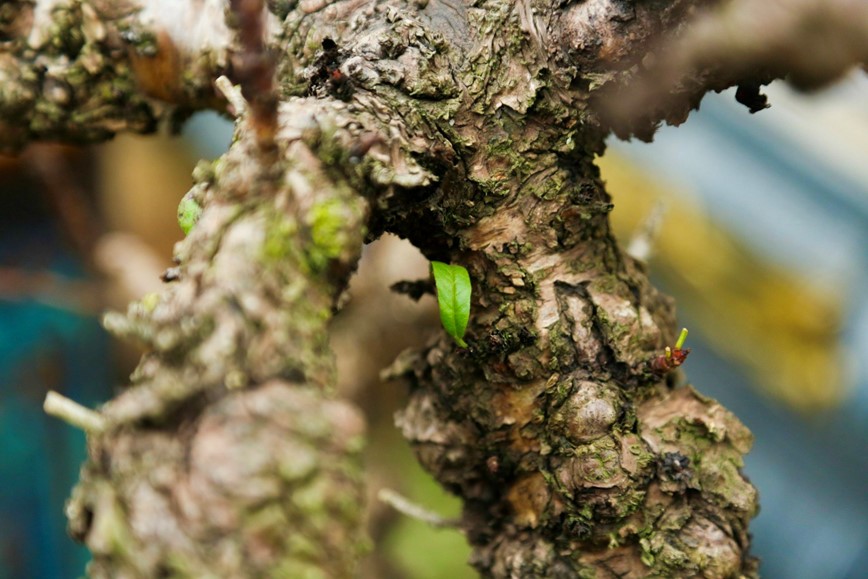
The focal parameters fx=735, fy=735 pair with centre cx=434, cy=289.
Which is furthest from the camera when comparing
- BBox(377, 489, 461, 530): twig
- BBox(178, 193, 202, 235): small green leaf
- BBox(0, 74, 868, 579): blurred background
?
BBox(0, 74, 868, 579): blurred background

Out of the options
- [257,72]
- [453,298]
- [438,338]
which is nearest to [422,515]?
[438,338]

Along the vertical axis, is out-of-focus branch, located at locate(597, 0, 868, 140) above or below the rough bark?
above

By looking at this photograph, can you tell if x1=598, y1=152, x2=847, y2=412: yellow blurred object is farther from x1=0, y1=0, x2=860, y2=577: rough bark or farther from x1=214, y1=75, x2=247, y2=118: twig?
x1=214, y1=75, x2=247, y2=118: twig

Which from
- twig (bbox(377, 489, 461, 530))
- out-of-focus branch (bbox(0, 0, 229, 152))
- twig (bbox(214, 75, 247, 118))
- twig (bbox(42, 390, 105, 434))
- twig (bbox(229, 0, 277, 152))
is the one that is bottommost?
twig (bbox(377, 489, 461, 530))

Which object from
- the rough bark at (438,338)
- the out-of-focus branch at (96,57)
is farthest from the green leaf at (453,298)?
the out-of-focus branch at (96,57)

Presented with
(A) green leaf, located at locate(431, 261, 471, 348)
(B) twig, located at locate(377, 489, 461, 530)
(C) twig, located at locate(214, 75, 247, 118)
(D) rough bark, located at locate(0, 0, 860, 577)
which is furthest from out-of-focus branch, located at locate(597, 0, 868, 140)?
(B) twig, located at locate(377, 489, 461, 530)

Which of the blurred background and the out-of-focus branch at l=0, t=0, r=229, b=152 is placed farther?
the blurred background

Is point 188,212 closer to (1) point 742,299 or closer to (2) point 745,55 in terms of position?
(2) point 745,55
